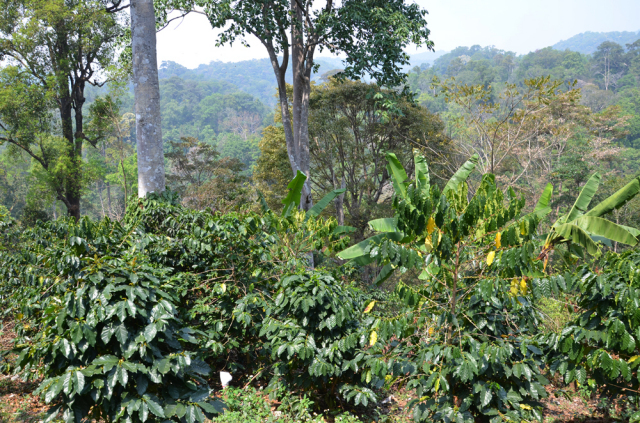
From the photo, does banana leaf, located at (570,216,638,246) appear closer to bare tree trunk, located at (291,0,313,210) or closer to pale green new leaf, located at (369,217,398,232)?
pale green new leaf, located at (369,217,398,232)

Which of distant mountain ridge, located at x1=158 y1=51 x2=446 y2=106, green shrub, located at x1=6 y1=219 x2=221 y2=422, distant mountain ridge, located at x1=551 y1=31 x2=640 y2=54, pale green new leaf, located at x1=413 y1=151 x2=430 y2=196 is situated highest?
distant mountain ridge, located at x1=551 y1=31 x2=640 y2=54

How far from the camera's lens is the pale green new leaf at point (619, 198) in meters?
3.10

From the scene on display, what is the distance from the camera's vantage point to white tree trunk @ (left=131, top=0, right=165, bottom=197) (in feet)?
17.0

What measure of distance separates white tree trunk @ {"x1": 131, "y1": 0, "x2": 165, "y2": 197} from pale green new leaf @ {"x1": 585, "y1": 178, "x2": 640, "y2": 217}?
15.6 feet

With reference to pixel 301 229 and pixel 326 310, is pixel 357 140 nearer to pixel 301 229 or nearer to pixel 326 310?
pixel 301 229

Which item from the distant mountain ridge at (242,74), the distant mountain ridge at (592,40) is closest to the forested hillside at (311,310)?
the distant mountain ridge at (242,74)

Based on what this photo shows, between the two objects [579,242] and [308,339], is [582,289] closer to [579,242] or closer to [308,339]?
[579,242]

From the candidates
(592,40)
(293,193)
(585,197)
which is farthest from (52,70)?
(592,40)

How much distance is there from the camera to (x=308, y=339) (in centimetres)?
322

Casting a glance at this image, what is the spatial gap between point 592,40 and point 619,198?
23699 cm

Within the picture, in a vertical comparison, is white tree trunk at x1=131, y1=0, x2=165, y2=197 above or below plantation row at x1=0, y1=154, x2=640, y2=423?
above

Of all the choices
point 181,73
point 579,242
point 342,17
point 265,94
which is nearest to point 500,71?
point 342,17

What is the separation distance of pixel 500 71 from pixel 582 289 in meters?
74.7

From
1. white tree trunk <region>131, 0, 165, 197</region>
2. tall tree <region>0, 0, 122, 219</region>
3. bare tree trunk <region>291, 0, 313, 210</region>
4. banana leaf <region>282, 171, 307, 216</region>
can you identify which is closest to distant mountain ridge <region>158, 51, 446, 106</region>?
tall tree <region>0, 0, 122, 219</region>
